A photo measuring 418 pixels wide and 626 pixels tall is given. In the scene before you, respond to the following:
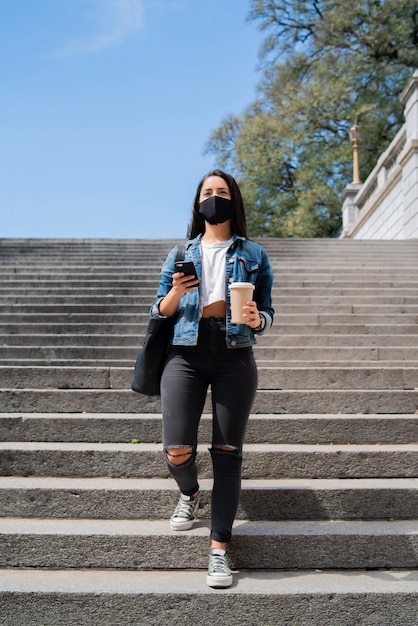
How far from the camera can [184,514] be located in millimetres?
3416

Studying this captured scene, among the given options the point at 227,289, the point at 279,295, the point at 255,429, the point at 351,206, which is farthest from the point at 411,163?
the point at 227,289

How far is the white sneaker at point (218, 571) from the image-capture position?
300 centimetres

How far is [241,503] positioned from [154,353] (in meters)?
1.10

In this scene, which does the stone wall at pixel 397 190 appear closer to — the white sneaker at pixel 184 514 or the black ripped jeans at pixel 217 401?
the white sneaker at pixel 184 514

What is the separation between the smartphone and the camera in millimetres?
2905

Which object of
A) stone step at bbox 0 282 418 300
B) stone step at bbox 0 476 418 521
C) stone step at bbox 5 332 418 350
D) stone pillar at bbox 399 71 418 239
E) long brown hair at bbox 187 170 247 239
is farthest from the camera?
stone pillar at bbox 399 71 418 239

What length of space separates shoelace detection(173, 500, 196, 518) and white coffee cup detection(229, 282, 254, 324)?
1138 millimetres

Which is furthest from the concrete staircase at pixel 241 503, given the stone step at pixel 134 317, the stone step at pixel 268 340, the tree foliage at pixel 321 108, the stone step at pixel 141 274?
the tree foliage at pixel 321 108

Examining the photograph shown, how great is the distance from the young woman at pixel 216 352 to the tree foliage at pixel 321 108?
22851 millimetres

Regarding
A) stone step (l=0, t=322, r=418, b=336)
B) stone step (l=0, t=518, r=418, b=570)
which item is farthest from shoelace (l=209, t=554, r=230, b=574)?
stone step (l=0, t=322, r=418, b=336)

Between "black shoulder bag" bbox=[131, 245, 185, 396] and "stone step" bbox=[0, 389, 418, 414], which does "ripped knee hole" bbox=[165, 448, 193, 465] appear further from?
"stone step" bbox=[0, 389, 418, 414]

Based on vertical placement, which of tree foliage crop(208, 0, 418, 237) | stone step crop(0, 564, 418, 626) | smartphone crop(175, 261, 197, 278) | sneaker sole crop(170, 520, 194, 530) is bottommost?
stone step crop(0, 564, 418, 626)

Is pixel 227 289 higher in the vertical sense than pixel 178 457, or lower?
higher

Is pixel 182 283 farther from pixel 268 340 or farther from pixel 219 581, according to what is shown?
pixel 268 340
